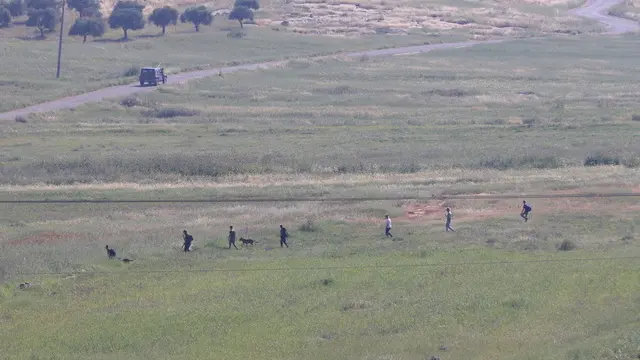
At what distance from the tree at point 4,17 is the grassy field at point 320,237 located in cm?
4577

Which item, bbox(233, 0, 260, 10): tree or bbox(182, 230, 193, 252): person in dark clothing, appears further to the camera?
bbox(233, 0, 260, 10): tree

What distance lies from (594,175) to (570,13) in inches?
4260

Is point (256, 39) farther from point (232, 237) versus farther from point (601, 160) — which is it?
point (232, 237)

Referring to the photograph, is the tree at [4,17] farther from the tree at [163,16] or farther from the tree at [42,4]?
the tree at [163,16]

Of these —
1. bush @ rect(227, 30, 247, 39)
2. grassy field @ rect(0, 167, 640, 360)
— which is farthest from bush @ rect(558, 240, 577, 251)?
bush @ rect(227, 30, 247, 39)

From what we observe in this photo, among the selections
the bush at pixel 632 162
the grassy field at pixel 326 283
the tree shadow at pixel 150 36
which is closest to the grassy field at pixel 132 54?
the tree shadow at pixel 150 36

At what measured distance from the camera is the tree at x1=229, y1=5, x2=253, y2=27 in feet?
392

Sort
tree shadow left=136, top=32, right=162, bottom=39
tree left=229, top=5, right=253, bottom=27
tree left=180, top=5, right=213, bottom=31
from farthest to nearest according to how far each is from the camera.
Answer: tree left=229, top=5, right=253, bottom=27 → tree left=180, top=5, right=213, bottom=31 → tree shadow left=136, top=32, right=162, bottom=39

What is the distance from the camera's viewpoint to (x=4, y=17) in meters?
111

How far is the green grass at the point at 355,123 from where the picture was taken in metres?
48.3

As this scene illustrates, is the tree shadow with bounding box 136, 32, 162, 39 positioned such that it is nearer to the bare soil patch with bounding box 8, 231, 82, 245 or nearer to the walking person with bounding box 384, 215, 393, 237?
the bare soil patch with bounding box 8, 231, 82, 245

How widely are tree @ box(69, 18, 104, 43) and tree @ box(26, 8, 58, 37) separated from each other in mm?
2281

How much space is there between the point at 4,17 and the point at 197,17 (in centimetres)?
1990

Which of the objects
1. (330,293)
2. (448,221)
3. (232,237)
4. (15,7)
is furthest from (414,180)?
(15,7)
